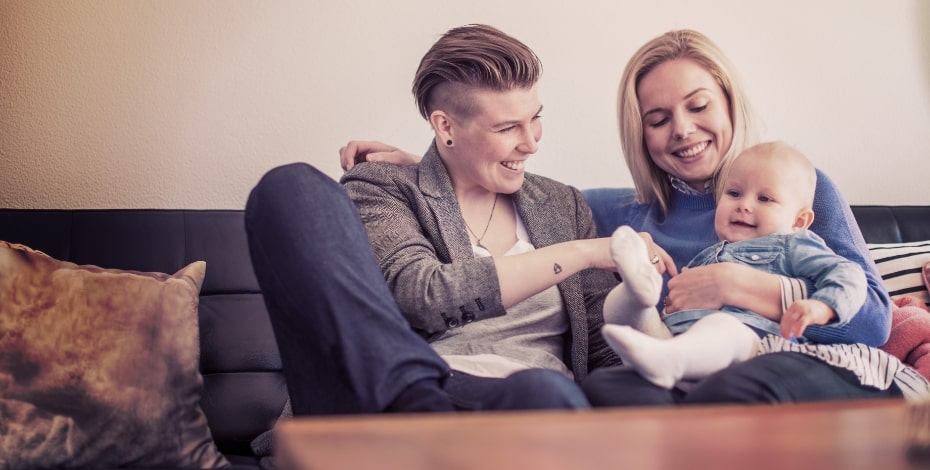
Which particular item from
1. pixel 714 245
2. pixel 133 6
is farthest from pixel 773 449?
pixel 133 6

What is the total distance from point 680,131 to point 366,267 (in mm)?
891

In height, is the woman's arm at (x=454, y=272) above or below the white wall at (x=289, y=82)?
below

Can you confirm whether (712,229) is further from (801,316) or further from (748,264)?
(801,316)

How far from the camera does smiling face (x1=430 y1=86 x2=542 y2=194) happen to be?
5.97 feet

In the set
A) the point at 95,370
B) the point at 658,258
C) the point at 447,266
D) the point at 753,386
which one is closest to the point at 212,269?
the point at 95,370

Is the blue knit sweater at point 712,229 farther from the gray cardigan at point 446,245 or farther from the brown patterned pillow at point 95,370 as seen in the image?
the brown patterned pillow at point 95,370

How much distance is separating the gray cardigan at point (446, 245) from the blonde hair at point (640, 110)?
164 millimetres

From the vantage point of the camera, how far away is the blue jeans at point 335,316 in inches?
49.7

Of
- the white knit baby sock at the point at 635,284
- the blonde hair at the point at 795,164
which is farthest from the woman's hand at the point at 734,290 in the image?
the blonde hair at the point at 795,164

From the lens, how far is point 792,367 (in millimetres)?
1364

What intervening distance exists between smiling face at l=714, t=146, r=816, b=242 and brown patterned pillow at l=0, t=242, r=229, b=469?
110cm

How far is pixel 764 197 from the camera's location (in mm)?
1708

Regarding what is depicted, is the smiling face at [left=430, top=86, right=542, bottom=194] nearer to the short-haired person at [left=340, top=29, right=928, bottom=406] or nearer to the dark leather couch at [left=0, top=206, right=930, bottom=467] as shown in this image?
the short-haired person at [left=340, top=29, right=928, bottom=406]

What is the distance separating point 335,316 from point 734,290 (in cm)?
70
